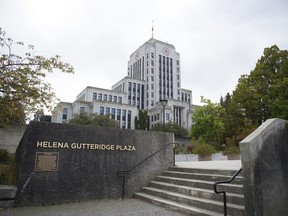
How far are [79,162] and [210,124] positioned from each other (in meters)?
24.5

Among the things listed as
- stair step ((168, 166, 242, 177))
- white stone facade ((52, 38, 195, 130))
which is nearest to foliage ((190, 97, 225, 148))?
stair step ((168, 166, 242, 177))

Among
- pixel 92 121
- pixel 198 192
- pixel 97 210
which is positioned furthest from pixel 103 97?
pixel 198 192

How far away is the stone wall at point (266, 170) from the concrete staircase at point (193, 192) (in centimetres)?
63

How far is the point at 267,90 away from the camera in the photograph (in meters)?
25.7

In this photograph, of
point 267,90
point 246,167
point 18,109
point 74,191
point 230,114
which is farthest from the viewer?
point 230,114

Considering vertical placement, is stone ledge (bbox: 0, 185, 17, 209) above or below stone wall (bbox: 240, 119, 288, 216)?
below

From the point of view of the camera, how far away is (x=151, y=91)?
92.2 metres

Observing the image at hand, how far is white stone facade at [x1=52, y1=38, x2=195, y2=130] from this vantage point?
78.2 meters

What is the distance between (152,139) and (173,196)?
290 centimetres

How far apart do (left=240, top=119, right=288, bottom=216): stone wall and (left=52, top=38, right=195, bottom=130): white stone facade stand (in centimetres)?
6959

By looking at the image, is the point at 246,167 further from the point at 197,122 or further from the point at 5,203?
the point at 197,122

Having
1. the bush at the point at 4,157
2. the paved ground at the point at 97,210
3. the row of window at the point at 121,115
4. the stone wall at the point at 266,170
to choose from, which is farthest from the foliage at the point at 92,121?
the stone wall at the point at 266,170

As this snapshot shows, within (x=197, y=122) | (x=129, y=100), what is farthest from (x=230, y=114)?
(x=129, y=100)

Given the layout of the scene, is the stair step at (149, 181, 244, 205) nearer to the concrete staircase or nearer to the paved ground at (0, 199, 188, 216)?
the concrete staircase
